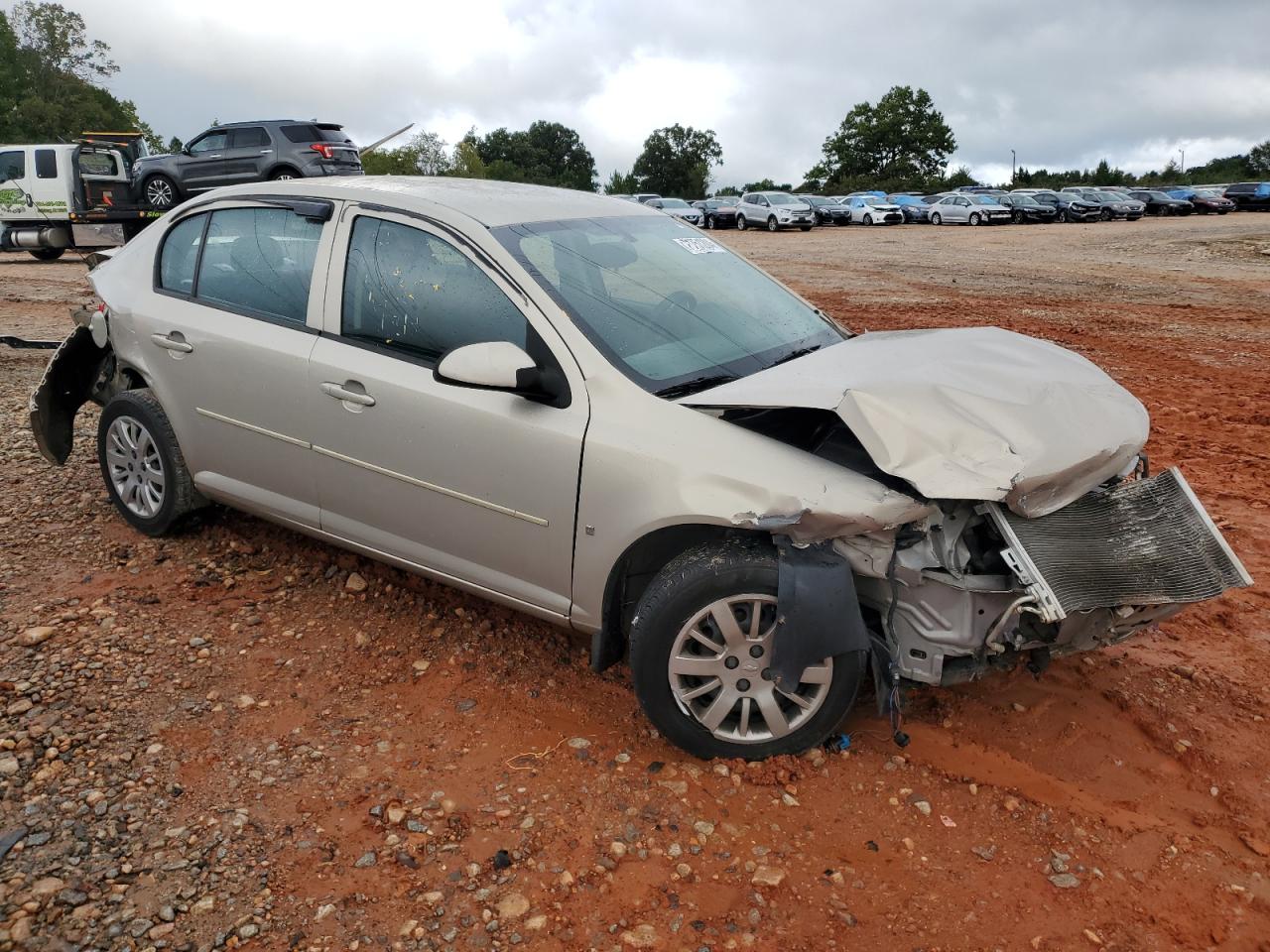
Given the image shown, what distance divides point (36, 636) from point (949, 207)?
39546 mm

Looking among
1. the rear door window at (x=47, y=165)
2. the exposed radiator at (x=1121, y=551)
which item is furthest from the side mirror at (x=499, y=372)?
the rear door window at (x=47, y=165)

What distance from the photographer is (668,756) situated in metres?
3.24

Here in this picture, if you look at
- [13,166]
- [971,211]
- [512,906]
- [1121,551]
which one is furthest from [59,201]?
[971,211]

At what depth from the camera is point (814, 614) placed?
2857mm

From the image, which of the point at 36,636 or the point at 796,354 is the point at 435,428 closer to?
the point at 796,354

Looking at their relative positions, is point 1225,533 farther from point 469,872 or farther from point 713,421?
point 469,872

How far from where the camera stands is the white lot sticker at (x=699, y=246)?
418cm

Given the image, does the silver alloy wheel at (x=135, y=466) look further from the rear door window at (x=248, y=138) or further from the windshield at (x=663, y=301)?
the rear door window at (x=248, y=138)

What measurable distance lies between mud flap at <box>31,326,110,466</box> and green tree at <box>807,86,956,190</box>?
7679cm

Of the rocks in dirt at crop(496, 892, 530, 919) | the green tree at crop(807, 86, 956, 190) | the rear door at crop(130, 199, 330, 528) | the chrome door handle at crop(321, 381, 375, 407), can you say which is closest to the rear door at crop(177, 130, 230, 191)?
the rear door at crop(130, 199, 330, 528)

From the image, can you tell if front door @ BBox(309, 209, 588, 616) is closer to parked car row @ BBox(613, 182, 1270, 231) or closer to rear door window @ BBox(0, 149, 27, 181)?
rear door window @ BBox(0, 149, 27, 181)

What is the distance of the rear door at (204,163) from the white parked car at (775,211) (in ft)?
67.4

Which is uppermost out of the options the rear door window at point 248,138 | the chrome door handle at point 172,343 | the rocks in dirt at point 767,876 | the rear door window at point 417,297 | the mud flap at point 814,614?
the rear door window at point 248,138

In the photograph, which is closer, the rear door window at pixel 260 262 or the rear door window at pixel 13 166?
the rear door window at pixel 260 262
